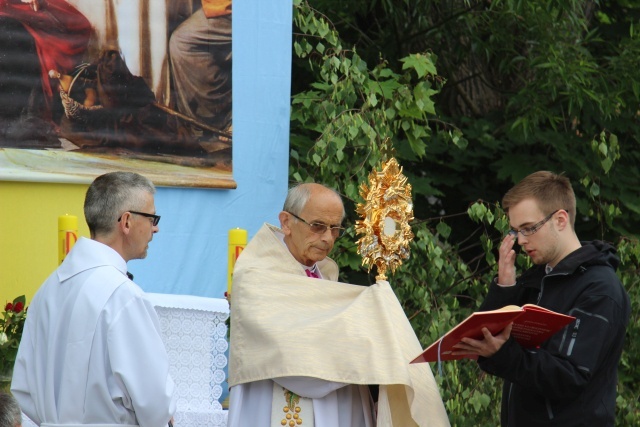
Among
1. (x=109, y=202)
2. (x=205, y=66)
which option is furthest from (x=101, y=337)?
(x=205, y=66)

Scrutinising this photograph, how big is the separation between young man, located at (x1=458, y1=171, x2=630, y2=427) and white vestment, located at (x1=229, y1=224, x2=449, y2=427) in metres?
0.35

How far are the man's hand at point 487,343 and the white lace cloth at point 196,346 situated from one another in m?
1.73

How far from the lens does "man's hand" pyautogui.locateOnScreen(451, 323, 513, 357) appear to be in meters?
4.05

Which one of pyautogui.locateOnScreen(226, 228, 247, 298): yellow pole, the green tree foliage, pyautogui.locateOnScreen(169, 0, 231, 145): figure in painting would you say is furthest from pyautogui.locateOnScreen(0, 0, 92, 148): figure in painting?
the green tree foliage

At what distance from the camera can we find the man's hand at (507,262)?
4.55 m

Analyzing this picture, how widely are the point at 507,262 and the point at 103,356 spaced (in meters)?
1.72

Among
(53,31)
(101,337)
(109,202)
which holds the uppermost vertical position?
(53,31)

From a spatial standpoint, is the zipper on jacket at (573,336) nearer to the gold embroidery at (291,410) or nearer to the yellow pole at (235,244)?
the gold embroidery at (291,410)

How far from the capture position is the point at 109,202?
395 centimetres

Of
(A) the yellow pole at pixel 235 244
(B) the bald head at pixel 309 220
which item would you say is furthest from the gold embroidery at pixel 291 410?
(A) the yellow pole at pixel 235 244

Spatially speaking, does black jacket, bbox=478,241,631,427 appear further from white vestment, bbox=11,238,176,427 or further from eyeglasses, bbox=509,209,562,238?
white vestment, bbox=11,238,176,427

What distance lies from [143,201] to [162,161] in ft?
8.23

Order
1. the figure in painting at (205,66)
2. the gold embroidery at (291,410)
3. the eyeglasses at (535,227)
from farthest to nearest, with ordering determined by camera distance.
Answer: the figure in painting at (205,66) < the gold embroidery at (291,410) < the eyeglasses at (535,227)

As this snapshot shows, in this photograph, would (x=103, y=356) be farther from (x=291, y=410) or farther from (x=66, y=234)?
(x=66, y=234)
